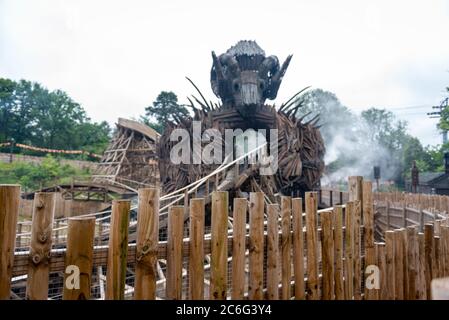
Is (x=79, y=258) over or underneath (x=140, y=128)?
underneath

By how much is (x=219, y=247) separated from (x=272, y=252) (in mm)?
488

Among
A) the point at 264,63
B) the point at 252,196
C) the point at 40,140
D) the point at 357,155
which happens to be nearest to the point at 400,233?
the point at 252,196

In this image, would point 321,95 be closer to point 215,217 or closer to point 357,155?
point 357,155

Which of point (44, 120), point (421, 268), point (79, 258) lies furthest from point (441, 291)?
point (44, 120)

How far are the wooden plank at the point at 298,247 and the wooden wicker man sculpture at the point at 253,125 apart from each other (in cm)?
688

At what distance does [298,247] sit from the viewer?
2.28 m

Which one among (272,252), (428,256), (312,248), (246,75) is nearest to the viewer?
(272,252)

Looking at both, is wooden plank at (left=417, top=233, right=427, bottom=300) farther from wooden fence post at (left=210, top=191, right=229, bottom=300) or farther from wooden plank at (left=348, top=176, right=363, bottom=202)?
wooden fence post at (left=210, top=191, right=229, bottom=300)

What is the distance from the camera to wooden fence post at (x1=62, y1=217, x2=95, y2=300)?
1.39m

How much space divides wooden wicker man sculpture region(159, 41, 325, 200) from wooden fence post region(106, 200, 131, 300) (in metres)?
7.65

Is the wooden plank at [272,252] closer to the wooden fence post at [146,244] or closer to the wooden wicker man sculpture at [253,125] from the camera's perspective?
the wooden fence post at [146,244]

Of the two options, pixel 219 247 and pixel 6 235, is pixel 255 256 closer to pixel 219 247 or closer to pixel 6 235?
pixel 219 247

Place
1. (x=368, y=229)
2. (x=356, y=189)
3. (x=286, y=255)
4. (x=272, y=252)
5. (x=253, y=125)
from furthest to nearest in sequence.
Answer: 1. (x=253, y=125)
2. (x=356, y=189)
3. (x=368, y=229)
4. (x=286, y=255)
5. (x=272, y=252)
